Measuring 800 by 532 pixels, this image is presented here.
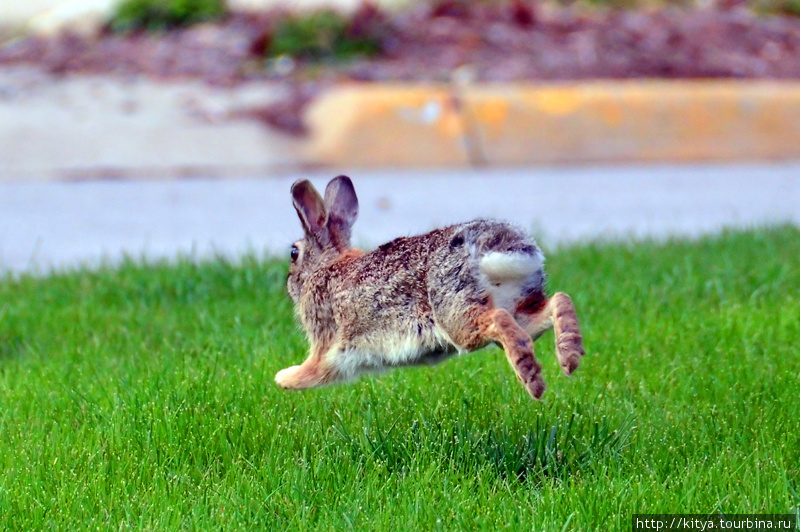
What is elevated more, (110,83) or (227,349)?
(110,83)

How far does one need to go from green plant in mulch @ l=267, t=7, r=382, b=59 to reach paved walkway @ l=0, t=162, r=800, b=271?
69.7 inches

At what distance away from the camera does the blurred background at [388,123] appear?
711cm

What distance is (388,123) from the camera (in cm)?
838

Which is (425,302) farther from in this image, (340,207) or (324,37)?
(324,37)

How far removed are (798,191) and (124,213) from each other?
14.9 feet

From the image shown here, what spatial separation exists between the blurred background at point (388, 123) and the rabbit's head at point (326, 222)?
2705 millimetres

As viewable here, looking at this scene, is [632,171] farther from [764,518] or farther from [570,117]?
[764,518]

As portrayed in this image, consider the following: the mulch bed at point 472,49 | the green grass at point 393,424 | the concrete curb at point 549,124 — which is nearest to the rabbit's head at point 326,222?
the green grass at point 393,424

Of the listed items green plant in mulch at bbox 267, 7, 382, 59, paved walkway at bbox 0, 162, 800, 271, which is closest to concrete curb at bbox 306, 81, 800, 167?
paved walkway at bbox 0, 162, 800, 271

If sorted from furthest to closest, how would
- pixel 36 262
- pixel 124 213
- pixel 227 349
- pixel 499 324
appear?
pixel 124 213
pixel 36 262
pixel 227 349
pixel 499 324

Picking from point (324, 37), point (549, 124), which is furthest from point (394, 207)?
point (324, 37)

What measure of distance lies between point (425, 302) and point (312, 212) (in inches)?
21.0

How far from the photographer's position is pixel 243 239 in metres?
6.58

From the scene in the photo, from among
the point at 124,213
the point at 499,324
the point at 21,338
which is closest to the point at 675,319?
the point at 499,324
